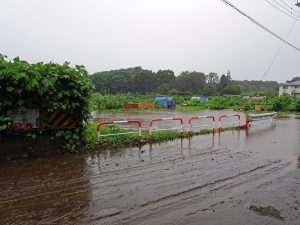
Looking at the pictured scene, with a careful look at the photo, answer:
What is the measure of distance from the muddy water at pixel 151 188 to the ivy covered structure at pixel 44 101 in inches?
36.9

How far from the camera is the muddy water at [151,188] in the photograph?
506 cm

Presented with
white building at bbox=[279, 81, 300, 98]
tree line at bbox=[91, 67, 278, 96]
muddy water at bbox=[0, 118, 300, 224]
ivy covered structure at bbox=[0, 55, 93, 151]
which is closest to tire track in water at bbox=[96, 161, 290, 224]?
muddy water at bbox=[0, 118, 300, 224]

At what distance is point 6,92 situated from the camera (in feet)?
28.5

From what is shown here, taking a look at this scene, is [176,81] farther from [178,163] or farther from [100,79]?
[178,163]

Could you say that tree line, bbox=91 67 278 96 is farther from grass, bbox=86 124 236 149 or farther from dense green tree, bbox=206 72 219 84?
grass, bbox=86 124 236 149

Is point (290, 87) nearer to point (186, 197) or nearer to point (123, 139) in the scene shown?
point (123, 139)

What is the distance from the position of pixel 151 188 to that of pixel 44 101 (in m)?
5.13

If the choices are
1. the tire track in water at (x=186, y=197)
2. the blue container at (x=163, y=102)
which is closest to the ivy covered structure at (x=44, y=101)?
the tire track in water at (x=186, y=197)

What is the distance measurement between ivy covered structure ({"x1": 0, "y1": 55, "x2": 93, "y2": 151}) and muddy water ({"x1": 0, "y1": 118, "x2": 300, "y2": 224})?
94 centimetres

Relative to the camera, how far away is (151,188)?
6.54 metres

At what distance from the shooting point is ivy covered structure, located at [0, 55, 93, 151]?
866 centimetres

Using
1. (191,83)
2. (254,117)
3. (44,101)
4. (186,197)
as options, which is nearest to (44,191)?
(186,197)

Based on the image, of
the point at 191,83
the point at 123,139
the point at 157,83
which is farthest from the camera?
the point at 157,83

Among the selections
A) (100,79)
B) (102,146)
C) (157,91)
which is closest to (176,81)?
(157,91)
